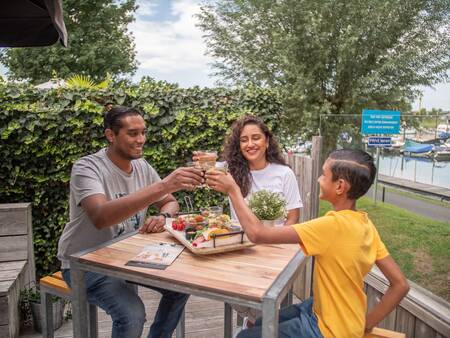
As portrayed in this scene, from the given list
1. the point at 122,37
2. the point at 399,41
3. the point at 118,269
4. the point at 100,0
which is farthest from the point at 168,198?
the point at 122,37

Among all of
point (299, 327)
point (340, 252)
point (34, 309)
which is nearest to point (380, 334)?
Result: point (299, 327)

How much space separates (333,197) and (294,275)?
38cm

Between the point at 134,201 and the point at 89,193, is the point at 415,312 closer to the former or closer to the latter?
the point at 134,201

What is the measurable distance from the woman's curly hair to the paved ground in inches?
75.7

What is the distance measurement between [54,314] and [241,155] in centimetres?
197

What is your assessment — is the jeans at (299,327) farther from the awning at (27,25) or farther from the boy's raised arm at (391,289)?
the awning at (27,25)

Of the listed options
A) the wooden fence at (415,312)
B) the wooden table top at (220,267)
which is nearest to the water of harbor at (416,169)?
the wooden fence at (415,312)

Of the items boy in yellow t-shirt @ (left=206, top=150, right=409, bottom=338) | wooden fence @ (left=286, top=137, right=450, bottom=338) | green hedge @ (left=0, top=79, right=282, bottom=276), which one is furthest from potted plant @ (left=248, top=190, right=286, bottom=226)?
green hedge @ (left=0, top=79, right=282, bottom=276)

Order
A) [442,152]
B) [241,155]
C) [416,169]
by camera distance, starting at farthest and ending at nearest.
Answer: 1. [416,169]
2. [442,152]
3. [241,155]

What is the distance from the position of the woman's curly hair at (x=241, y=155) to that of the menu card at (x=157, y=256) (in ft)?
3.03

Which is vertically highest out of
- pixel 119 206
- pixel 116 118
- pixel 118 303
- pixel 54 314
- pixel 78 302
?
pixel 116 118

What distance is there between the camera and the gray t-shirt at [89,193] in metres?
2.05

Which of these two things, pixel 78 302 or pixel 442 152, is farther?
pixel 442 152

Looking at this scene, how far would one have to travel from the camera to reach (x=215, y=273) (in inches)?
59.4
